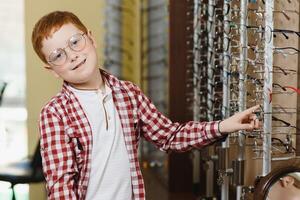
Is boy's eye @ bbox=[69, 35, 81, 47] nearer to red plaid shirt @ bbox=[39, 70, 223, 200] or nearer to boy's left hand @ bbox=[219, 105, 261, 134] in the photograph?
red plaid shirt @ bbox=[39, 70, 223, 200]

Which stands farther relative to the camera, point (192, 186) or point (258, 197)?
point (192, 186)

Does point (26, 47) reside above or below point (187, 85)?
above

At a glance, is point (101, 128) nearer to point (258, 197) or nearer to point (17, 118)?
point (258, 197)

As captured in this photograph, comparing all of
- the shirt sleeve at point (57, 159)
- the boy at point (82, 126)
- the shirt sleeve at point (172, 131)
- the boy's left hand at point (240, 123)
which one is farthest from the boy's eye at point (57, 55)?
the boy's left hand at point (240, 123)

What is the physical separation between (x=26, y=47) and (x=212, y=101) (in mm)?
1645

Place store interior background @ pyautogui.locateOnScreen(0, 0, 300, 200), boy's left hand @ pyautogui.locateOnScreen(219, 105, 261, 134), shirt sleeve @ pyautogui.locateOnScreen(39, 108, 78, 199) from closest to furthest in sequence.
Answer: shirt sleeve @ pyautogui.locateOnScreen(39, 108, 78, 199), boy's left hand @ pyautogui.locateOnScreen(219, 105, 261, 134), store interior background @ pyautogui.locateOnScreen(0, 0, 300, 200)

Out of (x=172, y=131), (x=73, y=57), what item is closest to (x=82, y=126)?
(x=73, y=57)

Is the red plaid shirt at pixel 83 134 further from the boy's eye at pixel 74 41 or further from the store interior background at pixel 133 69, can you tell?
the store interior background at pixel 133 69

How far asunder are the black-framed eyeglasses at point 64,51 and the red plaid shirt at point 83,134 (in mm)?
71

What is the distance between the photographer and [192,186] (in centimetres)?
289

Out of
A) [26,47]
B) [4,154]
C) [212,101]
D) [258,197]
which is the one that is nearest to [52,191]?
[258,197]

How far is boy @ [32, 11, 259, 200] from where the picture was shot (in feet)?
3.67

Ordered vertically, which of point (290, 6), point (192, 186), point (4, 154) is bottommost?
point (192, 186)

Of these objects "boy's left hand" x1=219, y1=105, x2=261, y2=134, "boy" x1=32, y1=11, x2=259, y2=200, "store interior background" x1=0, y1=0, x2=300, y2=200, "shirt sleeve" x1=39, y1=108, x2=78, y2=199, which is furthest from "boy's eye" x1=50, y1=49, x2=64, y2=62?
"store interior background" x1=0, y1=0, x2=300, y2=200
